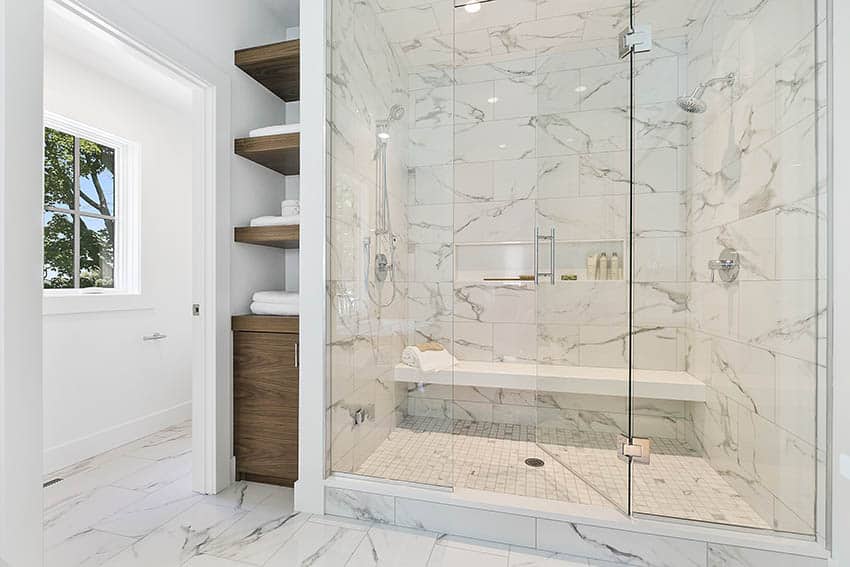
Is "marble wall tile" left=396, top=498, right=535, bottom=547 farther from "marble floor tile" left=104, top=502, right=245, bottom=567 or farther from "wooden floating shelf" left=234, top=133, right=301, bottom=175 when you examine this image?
"wooden floating shelf" left=234, top=133, right=301, bottom=175

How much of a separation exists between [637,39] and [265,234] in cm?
193

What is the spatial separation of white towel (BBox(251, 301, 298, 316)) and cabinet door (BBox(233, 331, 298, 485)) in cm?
14

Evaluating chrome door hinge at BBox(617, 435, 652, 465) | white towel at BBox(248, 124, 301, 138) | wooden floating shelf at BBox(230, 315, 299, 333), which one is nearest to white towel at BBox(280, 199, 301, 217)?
white towel at BBox(248, 124, 301, 138)

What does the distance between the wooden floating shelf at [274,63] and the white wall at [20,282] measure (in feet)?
3.32

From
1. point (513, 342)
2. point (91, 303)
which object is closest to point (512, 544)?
point (513, 342)

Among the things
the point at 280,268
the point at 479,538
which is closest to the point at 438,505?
the point at 479,538

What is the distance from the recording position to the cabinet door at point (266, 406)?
2205 mm

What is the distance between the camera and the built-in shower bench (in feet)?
6.01

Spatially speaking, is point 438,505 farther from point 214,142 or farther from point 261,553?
point 214,142

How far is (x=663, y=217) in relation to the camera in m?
1.83

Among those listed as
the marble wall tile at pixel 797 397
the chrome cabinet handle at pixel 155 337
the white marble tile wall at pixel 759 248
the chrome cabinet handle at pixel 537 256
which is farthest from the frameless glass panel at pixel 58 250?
the marble wall tile at pixel 797 397

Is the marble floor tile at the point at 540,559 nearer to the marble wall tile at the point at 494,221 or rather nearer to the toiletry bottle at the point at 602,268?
the toiletry bottle at the point at 602,268

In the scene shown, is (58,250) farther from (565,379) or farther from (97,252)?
(565,379)

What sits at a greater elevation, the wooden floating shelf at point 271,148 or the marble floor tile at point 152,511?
the wooden floating shelf at point 271,148
